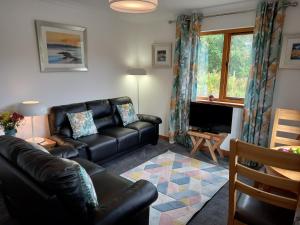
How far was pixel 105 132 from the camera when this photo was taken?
360 centimetres

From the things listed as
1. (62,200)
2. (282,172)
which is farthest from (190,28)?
(62,200)

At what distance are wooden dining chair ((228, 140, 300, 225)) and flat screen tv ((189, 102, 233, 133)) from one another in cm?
190

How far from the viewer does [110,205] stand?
4.72ft

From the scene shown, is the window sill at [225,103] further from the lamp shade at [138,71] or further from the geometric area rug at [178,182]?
the lamp shade at [138,71]

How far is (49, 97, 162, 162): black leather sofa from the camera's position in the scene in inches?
120

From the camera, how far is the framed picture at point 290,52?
2922mm

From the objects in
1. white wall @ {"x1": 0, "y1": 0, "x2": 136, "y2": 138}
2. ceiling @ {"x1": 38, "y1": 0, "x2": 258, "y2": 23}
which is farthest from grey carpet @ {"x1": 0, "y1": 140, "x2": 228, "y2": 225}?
ceiling @ {"x1": 38, "y1": 0, "x2": 258, "y2": 23}

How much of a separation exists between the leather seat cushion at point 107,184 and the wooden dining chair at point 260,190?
897 mm

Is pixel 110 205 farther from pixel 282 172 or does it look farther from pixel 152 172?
pixel 152 172

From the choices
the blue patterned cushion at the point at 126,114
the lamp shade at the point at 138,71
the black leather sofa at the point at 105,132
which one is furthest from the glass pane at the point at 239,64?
the blue patterned cushion at the point at 126,114

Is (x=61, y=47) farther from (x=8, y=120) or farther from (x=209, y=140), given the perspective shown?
(x=209, y=140)

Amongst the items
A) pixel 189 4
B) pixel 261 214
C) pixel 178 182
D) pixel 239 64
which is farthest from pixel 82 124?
pixel 239 64

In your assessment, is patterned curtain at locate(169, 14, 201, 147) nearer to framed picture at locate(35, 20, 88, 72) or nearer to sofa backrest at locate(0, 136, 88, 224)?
framed picture at locate(35, 20, 88, 72)

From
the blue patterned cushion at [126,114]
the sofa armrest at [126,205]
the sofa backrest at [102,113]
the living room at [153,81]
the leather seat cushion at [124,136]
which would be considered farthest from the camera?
the blue patterned cushion at [126,114]
